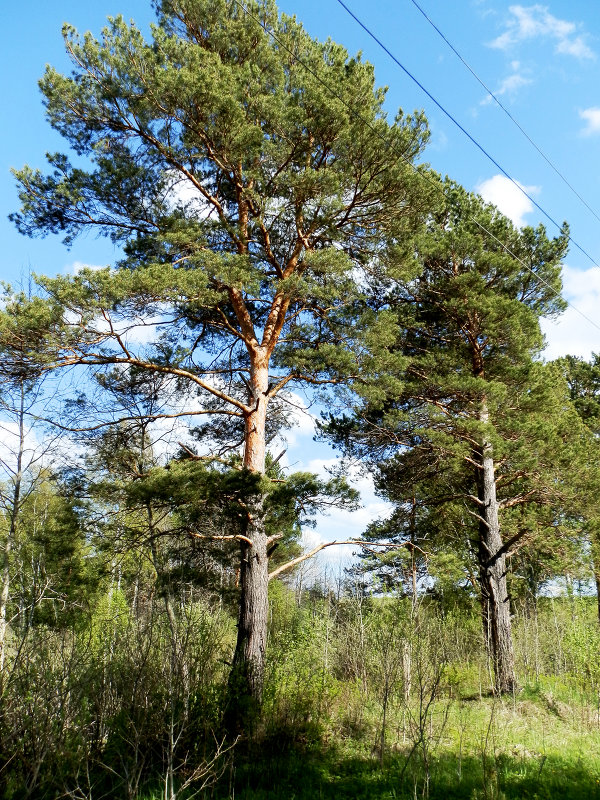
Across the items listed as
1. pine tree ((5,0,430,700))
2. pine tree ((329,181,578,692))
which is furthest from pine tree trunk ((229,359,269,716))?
pine tree ((329,181,578,692))

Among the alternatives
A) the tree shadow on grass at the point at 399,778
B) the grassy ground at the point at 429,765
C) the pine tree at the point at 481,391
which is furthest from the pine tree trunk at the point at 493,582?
the tree shadow on grass at the point at 399,778

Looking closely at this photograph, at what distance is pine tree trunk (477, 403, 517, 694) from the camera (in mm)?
10547

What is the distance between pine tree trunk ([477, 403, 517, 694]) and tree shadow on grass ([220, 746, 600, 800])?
374cm

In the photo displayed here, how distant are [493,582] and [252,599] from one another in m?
5.65

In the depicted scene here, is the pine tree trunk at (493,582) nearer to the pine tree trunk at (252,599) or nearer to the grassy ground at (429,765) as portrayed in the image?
the grassy ground at (429,765)

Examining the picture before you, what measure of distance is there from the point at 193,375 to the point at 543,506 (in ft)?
25.9

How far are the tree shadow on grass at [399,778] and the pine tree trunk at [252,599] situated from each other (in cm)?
67

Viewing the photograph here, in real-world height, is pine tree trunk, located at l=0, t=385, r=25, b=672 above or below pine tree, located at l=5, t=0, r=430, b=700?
below

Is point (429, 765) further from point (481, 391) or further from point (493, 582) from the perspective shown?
point (481, 391)

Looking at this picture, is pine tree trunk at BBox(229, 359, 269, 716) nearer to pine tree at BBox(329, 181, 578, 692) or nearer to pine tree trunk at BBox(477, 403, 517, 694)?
pine tree at BBox(329, 181, 578, 692)

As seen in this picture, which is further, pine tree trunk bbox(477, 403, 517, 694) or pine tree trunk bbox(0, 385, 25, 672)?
pine tree trunk bbox(477, 403, 517, 694)

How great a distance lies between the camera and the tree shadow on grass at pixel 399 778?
5.68 m

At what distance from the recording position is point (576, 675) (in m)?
11.6

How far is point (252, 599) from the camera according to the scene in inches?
301
